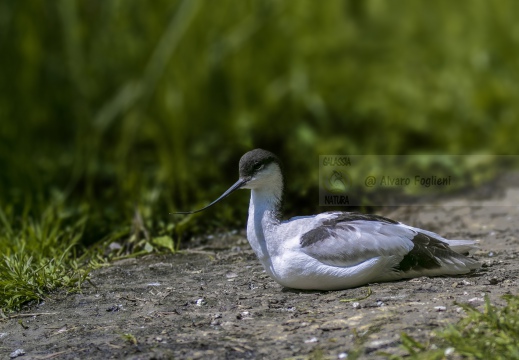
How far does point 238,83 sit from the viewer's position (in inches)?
316

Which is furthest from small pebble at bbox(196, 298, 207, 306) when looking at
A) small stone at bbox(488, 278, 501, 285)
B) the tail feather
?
small stone at bbox(488, 278, 501, 285)

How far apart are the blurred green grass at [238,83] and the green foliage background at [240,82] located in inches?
0.6

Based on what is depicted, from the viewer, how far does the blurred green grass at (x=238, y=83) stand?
7.56 metres

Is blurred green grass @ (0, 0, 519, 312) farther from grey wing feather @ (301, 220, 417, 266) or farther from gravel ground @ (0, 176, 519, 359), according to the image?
→ grey wing feather @ (301, 220, 417, 266)

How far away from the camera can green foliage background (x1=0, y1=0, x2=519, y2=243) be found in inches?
299

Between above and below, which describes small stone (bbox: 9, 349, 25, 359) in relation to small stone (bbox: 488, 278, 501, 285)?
below

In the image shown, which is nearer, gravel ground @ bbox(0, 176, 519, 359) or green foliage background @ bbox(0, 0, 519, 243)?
gravel ground @ bbox(0, 176, 519, 359)

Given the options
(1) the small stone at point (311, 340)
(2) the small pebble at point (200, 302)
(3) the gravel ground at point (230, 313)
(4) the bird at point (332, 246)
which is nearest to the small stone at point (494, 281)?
(3) the gravel ground at point (230, 313)

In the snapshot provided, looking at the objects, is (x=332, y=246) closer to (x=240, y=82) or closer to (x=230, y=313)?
(x=230, y=313)

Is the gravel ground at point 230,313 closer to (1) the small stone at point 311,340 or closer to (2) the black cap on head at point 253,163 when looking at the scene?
(1) the small stone at point 311,340

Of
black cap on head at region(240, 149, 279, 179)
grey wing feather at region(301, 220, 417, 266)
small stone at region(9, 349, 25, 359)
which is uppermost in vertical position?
black cap on head at region(240, 149, 279, 179)

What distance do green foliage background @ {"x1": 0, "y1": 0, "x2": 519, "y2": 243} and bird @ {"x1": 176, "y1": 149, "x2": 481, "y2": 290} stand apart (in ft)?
8.27

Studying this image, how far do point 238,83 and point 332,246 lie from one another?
411 cm

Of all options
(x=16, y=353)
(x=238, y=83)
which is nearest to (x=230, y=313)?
(x=16, y=353)
